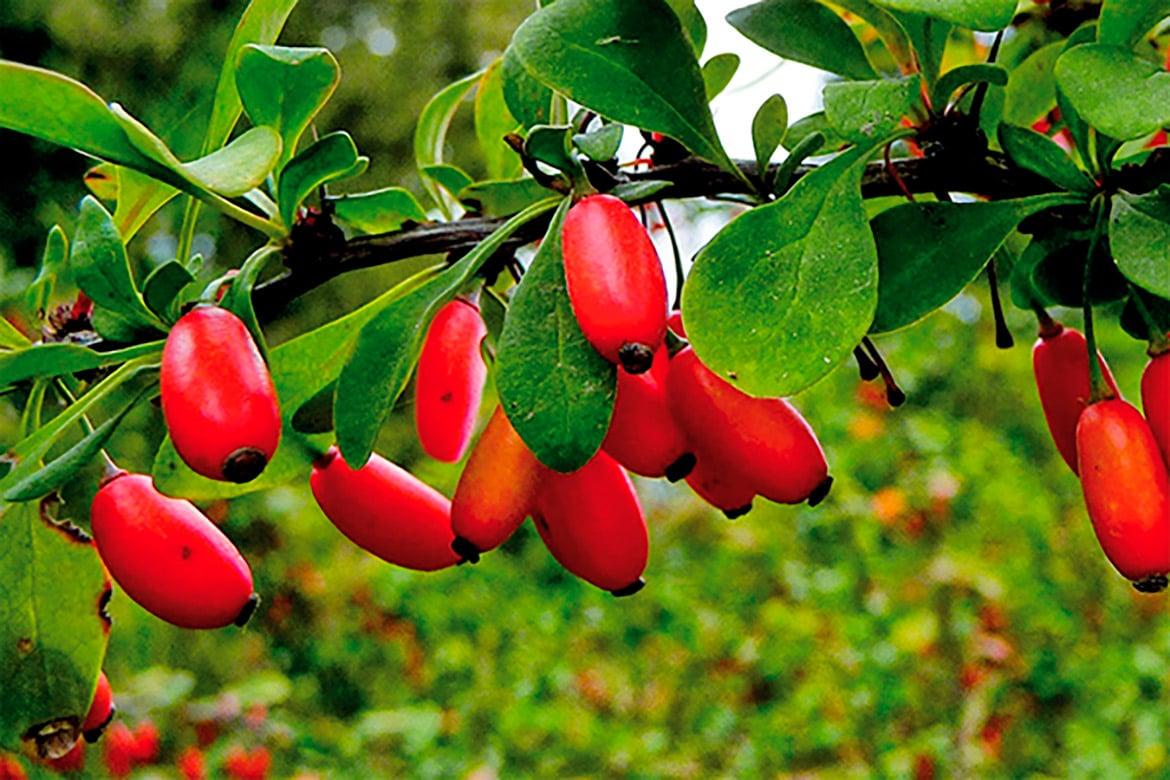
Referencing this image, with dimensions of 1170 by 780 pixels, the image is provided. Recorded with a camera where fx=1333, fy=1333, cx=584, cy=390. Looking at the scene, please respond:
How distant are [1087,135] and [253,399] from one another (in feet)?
1.43

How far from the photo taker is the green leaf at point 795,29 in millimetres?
686

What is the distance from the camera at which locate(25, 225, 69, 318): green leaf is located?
0.79 meters

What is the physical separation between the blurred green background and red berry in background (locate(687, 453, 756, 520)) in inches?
49.6

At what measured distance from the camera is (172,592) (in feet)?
2.14

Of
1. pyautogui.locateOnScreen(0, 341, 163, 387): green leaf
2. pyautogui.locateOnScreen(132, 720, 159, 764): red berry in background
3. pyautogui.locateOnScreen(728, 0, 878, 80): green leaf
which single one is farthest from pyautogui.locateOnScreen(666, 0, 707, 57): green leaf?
pyautogui.locateOnScreen(132, 720, 159, 764): red berry in background

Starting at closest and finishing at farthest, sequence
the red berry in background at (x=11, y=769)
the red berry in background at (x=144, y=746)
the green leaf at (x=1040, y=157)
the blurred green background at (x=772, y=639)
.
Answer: the green leaf at (x=1040, y=157), the red berry in background at (x=11, y=769), the red berry in background at (x=144, y=746), the blurred green background at (x=772, y=639)

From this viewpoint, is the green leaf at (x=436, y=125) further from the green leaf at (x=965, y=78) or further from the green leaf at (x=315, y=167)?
the green leaf at (x=965, y=78)

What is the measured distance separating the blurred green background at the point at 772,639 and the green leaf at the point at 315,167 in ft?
3.73

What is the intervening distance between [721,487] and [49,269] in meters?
0.42

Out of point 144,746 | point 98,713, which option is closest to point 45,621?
point 98,713

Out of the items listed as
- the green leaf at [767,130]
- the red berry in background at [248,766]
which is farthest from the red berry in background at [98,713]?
the red berry in background at [248,766]

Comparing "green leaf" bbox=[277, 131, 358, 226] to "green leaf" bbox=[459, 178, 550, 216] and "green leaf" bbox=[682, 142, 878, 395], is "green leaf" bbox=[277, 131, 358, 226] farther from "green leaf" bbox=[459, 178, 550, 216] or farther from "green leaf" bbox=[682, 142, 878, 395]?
"green leaf" bbox=[682, 142, 878, 395]

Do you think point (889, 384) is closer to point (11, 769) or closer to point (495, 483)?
point (495, 483)

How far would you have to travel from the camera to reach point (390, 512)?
27.7 inches
